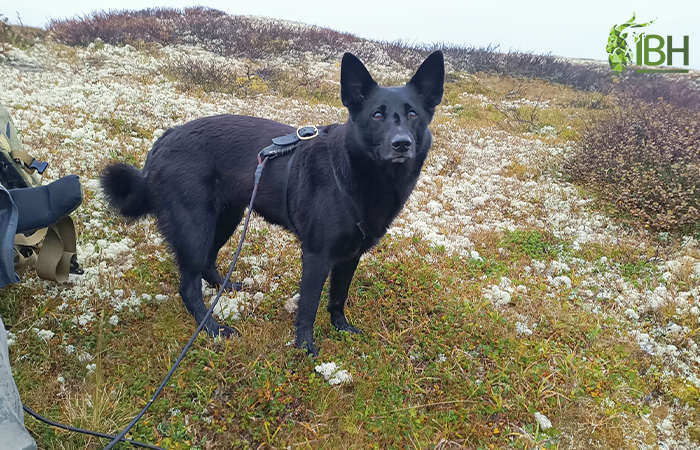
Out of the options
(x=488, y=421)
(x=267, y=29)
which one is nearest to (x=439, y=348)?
(x=488, y=421)

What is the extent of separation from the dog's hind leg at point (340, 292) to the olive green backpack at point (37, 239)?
2.17 metres

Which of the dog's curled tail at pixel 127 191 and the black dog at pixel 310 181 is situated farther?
the dog's curled tail at pixel 127 191

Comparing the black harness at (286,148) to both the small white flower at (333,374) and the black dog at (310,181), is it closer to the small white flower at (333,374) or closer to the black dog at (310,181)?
the black dog at (310,181)

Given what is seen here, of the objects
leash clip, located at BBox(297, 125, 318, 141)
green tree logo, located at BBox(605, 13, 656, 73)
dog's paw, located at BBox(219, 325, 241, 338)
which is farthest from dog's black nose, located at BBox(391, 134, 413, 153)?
green tree logo, located at BBox(605, 13, 656, 73)

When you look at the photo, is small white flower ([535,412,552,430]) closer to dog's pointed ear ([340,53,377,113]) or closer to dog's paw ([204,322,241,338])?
dog's paw ([204,322,241,338])

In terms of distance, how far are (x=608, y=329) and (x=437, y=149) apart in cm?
598

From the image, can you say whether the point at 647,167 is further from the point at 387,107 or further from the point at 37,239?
the point at 37,239

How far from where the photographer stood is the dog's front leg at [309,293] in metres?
2.82

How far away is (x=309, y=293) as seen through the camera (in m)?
2.90

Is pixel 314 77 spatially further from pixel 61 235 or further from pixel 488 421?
pixel 488 421

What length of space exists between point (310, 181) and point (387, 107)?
0.76 m

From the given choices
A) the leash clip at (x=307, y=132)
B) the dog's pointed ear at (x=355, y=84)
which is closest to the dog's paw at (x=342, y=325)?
the leash clip at (x=307, y=132)

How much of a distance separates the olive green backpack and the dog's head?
2.45 m

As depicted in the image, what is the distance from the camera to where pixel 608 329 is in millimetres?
3496
